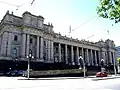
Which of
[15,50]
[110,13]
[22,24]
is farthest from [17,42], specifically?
[110,13]

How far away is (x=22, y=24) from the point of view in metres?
54.8

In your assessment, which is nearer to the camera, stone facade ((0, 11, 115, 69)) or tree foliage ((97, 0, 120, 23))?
tree foliage ((97, 0, 120, 23))

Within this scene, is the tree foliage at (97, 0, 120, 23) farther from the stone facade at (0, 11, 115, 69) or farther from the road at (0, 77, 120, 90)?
the stone facade at (0, 11, 115, 69)

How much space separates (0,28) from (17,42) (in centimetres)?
913

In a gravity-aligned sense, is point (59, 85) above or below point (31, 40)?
below

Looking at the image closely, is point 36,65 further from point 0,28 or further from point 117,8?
point 117,8

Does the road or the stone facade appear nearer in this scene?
the road

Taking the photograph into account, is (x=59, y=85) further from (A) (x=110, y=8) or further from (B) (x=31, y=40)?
(B) (x=31, y=40)

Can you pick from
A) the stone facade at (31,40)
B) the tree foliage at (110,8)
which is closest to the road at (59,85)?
the tree foliage at (110,8)

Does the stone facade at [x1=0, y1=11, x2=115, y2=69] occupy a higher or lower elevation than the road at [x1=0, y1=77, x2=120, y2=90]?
higher

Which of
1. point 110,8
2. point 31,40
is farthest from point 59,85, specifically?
point 31,40

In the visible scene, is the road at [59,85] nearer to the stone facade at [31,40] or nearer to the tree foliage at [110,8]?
the tree foliage at [110,8]

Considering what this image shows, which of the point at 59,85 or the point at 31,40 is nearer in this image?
the point at 59,85

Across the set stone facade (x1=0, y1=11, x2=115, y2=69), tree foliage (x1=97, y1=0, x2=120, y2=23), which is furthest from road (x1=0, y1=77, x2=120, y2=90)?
stone facade (x1=0, y1=11, x2=115, y2=69)
